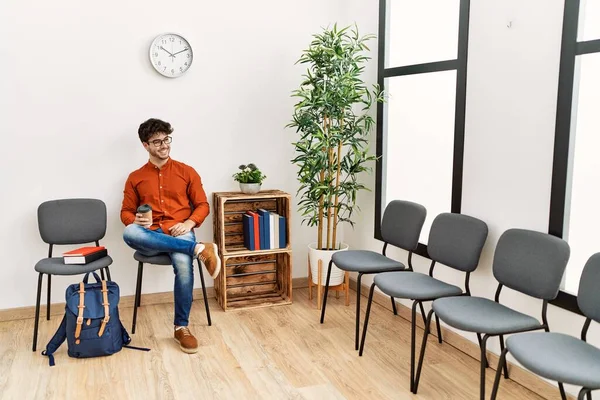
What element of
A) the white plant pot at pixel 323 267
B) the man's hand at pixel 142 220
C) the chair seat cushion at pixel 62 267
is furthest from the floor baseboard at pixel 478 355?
the chair seat cushion at pixel 62 267

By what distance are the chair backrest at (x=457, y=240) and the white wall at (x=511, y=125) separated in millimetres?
112

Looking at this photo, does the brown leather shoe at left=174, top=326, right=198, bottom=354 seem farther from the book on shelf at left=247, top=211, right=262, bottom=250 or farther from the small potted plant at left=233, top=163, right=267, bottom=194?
the small potted plant at left=233, top=163, right=267, bottom=194

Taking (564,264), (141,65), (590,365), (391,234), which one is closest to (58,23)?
(141,65)

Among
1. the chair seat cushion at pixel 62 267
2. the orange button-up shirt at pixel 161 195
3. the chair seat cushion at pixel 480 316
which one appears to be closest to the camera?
the chair seat cushion at pixel 480 316

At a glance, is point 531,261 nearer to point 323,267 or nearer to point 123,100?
point 323,267

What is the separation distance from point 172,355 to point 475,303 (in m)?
1.71

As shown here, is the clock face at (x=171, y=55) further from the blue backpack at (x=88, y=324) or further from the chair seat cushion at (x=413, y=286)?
the chair seat cushion at (x=413, y=286)

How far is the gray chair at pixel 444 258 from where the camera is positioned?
2.83 meters

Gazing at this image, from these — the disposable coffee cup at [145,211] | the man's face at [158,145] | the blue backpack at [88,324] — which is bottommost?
the blue backpack at [88,324]

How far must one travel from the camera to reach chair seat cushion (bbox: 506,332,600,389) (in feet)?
6.20

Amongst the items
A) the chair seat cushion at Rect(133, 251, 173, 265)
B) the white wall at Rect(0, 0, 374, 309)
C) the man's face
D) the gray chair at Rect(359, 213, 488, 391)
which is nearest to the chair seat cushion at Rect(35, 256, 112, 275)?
the chair seat cushion at Rect(133, 251, 173, 265)

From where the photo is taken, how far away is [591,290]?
2217mm

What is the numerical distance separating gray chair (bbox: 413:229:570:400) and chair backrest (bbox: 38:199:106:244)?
7.48ft

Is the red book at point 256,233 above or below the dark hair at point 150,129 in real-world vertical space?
below
